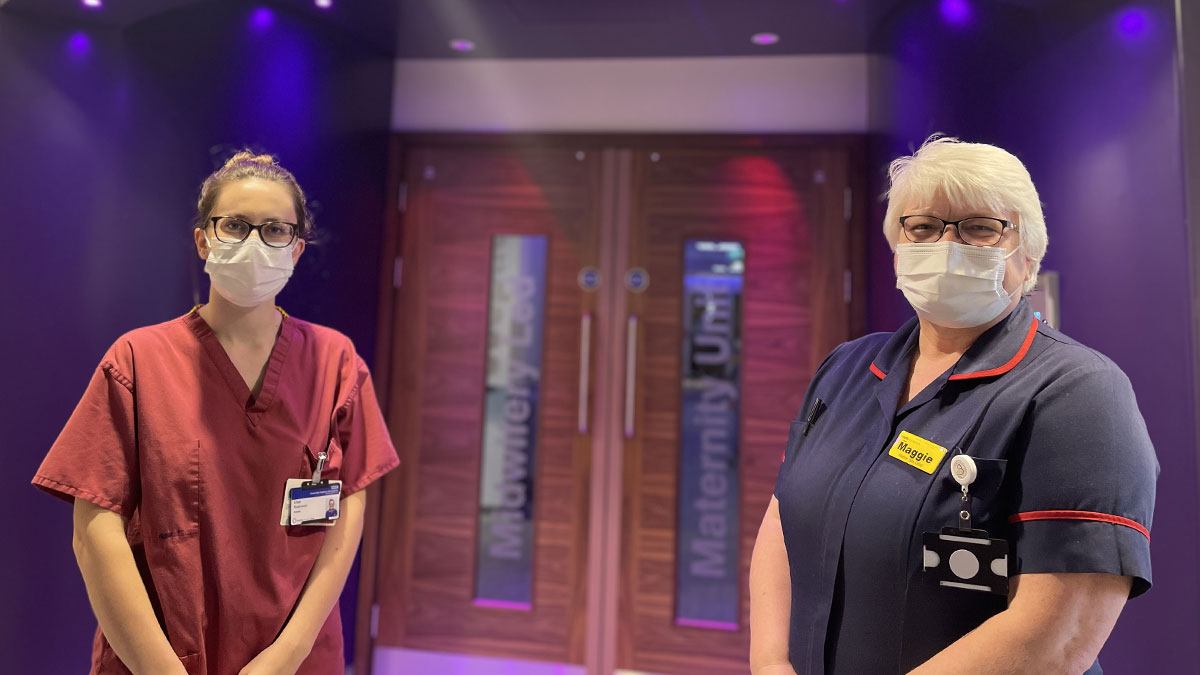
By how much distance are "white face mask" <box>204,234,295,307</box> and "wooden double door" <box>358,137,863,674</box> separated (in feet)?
5.61

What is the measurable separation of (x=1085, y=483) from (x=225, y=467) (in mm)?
1276

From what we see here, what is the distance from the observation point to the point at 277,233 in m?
1.42

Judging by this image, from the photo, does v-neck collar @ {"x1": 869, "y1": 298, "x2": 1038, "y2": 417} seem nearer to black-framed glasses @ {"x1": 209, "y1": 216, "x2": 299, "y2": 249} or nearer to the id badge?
the id badge

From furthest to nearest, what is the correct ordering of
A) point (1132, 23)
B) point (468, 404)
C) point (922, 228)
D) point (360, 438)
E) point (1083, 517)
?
point (468, 404) < point (1132, 23) < point (360, 438) < point (922, 228) < point (1083, 517)

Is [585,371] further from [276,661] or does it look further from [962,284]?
[962,284]

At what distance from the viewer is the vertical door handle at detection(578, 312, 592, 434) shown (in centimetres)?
299

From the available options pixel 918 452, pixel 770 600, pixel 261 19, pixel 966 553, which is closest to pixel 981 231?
pixel 918 452

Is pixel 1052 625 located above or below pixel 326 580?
above

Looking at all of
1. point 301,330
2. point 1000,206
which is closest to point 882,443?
point 1000,206

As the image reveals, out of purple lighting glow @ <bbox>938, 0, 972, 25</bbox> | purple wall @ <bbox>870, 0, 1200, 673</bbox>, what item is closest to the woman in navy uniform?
purple wall @ <bbox>870, 0, 1200, 673</bbox>

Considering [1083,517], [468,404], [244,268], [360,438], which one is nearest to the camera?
[1083,517]

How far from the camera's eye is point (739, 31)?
9.23ft

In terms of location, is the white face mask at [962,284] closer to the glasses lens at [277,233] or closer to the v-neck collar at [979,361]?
the v-neck collar at [979,361]

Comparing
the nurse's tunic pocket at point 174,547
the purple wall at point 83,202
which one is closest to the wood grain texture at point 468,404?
the purple wall at point 83,202
